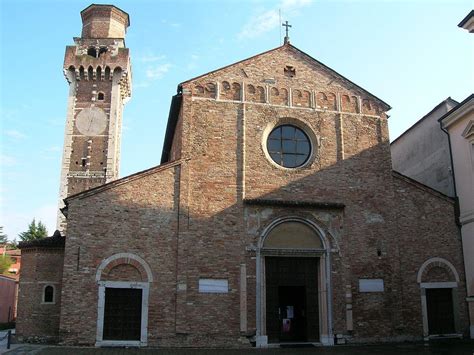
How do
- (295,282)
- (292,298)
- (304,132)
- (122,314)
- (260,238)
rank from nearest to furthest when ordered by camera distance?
(122,314) → (260,238) → (295,282) → (292,298) → (304,132)

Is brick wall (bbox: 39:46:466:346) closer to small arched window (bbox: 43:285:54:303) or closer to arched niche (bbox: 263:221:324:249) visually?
arched niche (bbox: 263:221:324:249)

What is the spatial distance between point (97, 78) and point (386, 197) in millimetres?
22106

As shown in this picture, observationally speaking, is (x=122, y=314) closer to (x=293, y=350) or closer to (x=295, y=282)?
(x=293, y=350)

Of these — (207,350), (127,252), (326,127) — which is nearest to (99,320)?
(127,252)

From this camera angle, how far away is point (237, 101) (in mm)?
16422

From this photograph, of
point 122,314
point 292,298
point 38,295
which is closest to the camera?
point 122,314

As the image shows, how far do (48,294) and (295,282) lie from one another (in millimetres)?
8073

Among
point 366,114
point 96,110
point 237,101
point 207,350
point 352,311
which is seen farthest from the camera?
point 96,110

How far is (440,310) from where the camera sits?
16.1 meters

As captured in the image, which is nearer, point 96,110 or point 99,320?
point 99,320

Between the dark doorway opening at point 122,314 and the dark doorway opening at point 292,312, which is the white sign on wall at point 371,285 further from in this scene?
the dark doorway opening at point 122,314

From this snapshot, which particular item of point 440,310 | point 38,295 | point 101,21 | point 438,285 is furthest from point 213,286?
point 101,21

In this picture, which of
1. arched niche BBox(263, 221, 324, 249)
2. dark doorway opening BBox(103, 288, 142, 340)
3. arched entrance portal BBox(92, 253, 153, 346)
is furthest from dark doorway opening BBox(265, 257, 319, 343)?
dark doorway opening BBox(103, 288, 142, 340)

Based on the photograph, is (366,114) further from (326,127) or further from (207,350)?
(207,350)
